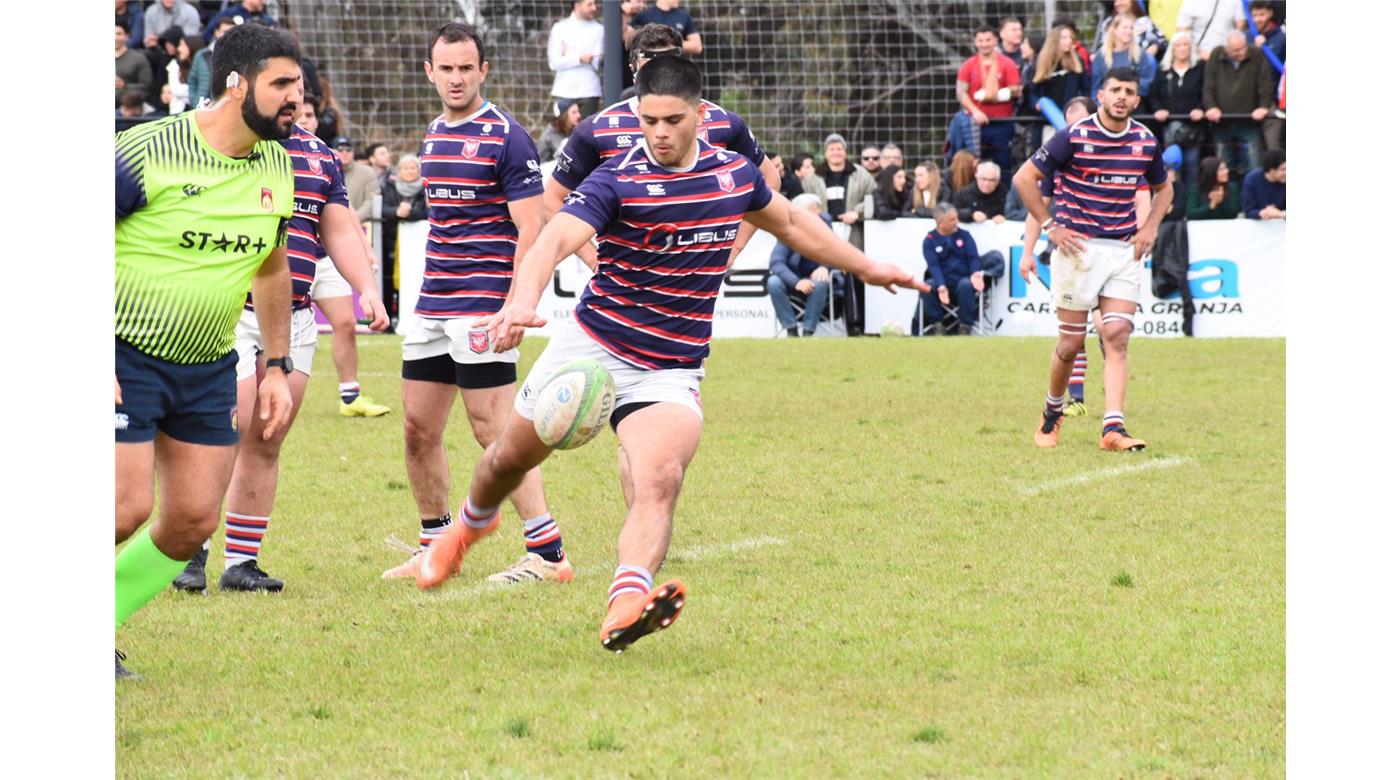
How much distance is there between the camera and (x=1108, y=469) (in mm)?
10125

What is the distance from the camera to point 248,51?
509 centimetres

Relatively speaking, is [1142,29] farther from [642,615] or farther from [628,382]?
[642,615]

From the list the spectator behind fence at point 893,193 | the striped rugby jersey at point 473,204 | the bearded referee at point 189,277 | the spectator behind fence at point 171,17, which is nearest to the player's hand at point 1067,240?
the striped rugby jersey at point 473,204

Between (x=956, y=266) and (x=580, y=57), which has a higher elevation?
(x=580, y=57)

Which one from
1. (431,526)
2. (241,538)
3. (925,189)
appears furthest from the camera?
(925,189)

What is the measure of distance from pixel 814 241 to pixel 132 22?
61.9 ft

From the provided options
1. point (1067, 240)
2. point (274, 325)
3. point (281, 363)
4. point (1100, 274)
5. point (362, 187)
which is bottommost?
point (362, 187)

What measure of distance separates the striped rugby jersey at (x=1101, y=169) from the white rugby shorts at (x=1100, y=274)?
0.31 feet

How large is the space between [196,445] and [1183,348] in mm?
13669

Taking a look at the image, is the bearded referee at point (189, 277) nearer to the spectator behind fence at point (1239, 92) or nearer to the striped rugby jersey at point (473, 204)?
the striped rugby jersey at point (473, 204)

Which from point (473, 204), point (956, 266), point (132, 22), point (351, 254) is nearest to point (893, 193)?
point (956, 266)

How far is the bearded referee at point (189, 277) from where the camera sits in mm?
5055

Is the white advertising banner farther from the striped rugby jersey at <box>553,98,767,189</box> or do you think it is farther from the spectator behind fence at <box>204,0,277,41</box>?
the striped rugby jersey at <box>553,98,767,189</box>
